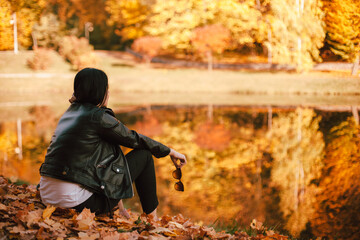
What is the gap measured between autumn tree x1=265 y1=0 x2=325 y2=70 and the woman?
5851 millimetres

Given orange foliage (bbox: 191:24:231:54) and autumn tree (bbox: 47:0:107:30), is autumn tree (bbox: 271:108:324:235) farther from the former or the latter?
autumn tree (bbox: 47:0:107:30)

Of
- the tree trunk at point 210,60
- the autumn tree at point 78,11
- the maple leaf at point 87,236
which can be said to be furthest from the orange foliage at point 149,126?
the autumn tree at point 78,11

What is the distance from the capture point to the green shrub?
17.0m

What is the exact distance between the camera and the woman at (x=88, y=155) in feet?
6.31

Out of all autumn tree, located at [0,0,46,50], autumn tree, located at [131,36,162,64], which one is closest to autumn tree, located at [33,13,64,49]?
autumn tree, located at [0,0,46,50]

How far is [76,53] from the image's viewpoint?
56.9 feet

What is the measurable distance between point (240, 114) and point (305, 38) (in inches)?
86.0

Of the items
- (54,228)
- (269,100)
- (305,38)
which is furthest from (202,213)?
(269,100)

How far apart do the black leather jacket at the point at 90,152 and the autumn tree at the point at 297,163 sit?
1492mm

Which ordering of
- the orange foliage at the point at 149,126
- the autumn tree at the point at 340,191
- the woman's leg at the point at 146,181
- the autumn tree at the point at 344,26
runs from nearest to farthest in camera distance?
1. the woman's leg at the point at 146,181
2. the autumn tree at the point at 340,191
3. the autumn tree at the point at 344,26
4. the orange foliage at the point at 149,126

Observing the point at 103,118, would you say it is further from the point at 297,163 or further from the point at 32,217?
the point at 297,163

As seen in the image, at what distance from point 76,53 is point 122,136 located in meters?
16.1

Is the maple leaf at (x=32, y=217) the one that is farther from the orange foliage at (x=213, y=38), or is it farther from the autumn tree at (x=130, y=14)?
the autumn tree at (x=130, y=14)

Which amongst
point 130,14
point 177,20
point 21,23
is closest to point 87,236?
point 21,23
